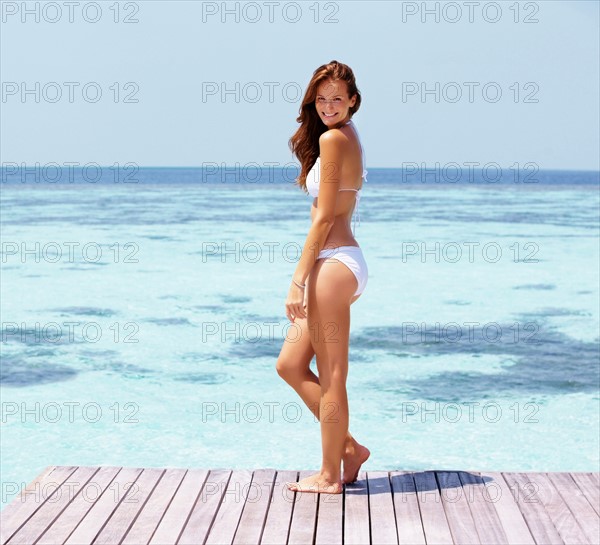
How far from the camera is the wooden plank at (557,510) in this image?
13.1ft

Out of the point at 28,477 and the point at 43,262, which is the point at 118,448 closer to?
the point at 28,477

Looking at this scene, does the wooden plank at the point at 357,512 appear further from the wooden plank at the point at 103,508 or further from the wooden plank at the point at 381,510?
the wooden plank at the point at 103,508

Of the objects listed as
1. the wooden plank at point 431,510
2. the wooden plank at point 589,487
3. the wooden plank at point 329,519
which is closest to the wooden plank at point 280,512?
the wooden plank at point 329,519

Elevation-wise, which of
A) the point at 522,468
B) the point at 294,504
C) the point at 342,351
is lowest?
the point at 522,468

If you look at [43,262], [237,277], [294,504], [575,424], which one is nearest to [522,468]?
[575,424]

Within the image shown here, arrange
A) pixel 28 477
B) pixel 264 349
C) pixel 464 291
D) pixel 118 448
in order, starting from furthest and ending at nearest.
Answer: pixel 464 291, pixel 264 349, pixel 118 448, pixel 28 477

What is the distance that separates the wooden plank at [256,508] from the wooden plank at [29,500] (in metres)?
1.03

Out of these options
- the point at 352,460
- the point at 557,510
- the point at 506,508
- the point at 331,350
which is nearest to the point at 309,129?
the point at 331,350

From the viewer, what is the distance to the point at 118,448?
847cm

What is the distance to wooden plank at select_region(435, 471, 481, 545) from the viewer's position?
3975 millimetres

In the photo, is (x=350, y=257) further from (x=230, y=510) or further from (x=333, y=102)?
(x=230, y=510)

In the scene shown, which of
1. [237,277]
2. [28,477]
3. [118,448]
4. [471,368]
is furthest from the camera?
[237,277]

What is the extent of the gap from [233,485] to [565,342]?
821 centimetres

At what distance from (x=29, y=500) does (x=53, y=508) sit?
→ 0.18 metres
